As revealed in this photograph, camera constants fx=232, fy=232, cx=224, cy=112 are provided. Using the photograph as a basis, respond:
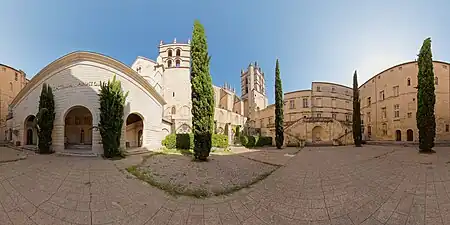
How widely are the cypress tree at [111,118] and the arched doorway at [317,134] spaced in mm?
22403

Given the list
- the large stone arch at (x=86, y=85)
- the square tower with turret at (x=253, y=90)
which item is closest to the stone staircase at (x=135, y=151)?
the large stone arch at (x=86, y=85)

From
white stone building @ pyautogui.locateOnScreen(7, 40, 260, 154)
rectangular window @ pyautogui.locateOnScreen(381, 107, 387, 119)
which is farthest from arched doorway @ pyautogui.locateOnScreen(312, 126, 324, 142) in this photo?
white stone building @ pyautogui.locateOnScreen(7, 40, 260, 154)

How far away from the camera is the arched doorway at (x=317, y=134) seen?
27.8 m

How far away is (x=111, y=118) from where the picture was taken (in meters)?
12.2

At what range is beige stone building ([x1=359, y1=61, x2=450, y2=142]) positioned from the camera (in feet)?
82.0

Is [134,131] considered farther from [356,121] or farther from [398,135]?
[398,135]

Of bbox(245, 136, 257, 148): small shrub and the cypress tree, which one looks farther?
bbox(245, 136, 257, 148): small shrub

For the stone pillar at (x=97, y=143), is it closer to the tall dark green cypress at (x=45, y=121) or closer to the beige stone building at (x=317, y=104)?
the tall dark green cypress at (x=45, y=121)

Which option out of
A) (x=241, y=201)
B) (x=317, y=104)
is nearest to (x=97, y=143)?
(x=241, y=201)

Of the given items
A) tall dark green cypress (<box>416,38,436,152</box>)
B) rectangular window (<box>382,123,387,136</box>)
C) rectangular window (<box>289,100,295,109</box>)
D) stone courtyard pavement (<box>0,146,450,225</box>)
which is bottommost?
stone courtyard pavement (<box>0,146,450,225</box>)

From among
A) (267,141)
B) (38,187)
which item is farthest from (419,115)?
(38,187)

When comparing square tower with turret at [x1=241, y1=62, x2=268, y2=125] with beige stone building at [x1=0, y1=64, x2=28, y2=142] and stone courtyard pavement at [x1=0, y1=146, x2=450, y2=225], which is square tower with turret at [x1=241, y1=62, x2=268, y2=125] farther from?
stone courtyard pavement at [x1=0, y1=146, x2=450, y2=225]

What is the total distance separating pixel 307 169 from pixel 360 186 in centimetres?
291

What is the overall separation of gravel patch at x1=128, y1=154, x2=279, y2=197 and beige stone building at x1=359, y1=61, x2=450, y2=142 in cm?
2397
